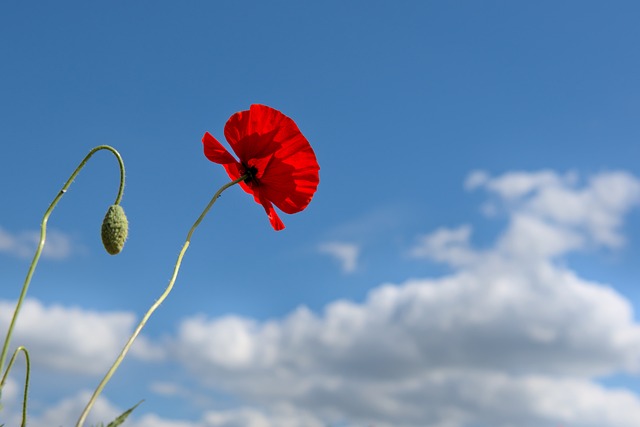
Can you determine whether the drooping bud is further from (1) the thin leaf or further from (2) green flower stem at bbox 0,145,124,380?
(1) the thin leaf

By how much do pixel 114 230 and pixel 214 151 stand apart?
72cm

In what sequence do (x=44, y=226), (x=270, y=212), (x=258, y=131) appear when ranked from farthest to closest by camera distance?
(x=270, y=212), (x=258, y=131), (x=44, y=226)

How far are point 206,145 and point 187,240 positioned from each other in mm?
741

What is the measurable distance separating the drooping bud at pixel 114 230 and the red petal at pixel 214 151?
645 mm

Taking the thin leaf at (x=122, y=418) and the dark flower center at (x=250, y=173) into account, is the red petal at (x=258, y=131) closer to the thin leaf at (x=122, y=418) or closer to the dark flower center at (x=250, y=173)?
the dark flower center at (x=250, y=173)

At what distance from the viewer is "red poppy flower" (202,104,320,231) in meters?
2.97

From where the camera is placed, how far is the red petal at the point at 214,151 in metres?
3.16

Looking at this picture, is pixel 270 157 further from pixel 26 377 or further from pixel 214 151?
pixel 26 377

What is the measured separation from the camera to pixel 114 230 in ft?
8.53

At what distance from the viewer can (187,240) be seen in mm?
2547

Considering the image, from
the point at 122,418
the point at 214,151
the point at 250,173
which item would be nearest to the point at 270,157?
the point at 250,173

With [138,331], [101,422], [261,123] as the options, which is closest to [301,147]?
[261,123]

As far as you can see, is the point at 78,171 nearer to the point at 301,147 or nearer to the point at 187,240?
the point at 187,240

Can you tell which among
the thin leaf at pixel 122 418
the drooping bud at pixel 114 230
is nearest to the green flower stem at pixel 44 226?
the drooping bud at pixel 114 230
